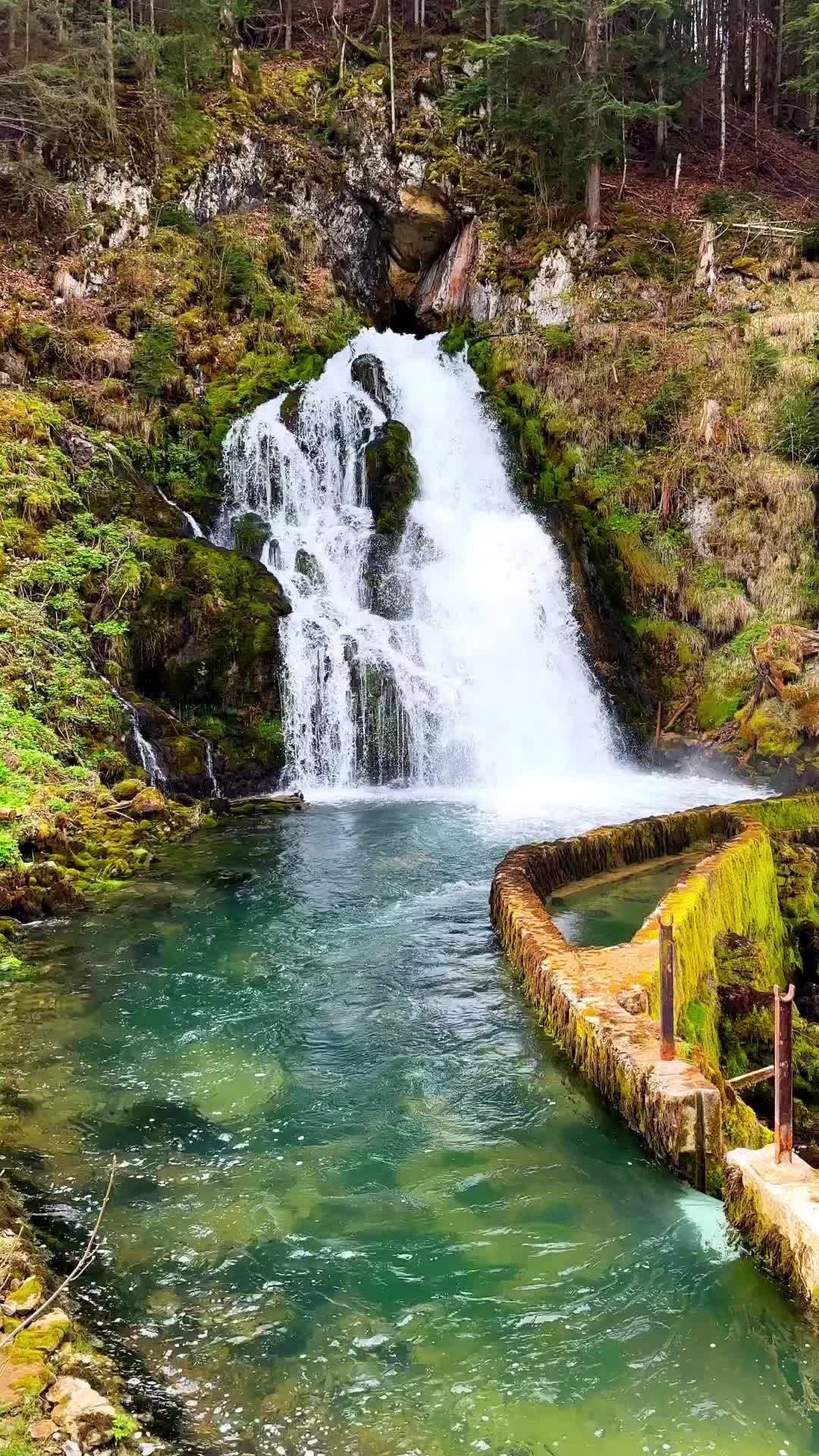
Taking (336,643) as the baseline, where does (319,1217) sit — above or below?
below

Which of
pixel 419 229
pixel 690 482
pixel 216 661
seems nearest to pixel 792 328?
pixel 690 482

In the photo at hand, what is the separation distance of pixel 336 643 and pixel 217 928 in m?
8.37

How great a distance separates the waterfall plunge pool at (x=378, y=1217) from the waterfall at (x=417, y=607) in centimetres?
813

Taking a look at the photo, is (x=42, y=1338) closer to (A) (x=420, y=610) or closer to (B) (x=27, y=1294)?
(B) (x=27, y=1294)

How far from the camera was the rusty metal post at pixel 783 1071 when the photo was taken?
4.20 meters

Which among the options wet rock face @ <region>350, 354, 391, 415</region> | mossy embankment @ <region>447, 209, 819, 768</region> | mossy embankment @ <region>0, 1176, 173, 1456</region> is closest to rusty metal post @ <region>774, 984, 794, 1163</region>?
mossy embankment @ <region>0, 1176, 173, 1456</region>

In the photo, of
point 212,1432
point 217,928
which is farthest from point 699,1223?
point 217,928

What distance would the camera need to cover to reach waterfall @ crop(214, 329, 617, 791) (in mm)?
16969

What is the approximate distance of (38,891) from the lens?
33.3 feet

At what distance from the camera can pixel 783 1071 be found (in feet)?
14.0

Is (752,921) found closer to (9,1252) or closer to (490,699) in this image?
(9,1252)

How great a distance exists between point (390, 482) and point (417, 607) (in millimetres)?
3170

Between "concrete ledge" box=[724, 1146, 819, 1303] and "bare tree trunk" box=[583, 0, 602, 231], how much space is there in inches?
1049

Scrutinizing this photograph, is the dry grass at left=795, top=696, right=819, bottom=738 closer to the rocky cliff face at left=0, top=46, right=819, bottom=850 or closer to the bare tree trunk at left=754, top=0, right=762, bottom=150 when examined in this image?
the rocky cliff face at left=0, top=46, right=819, bottom=850
